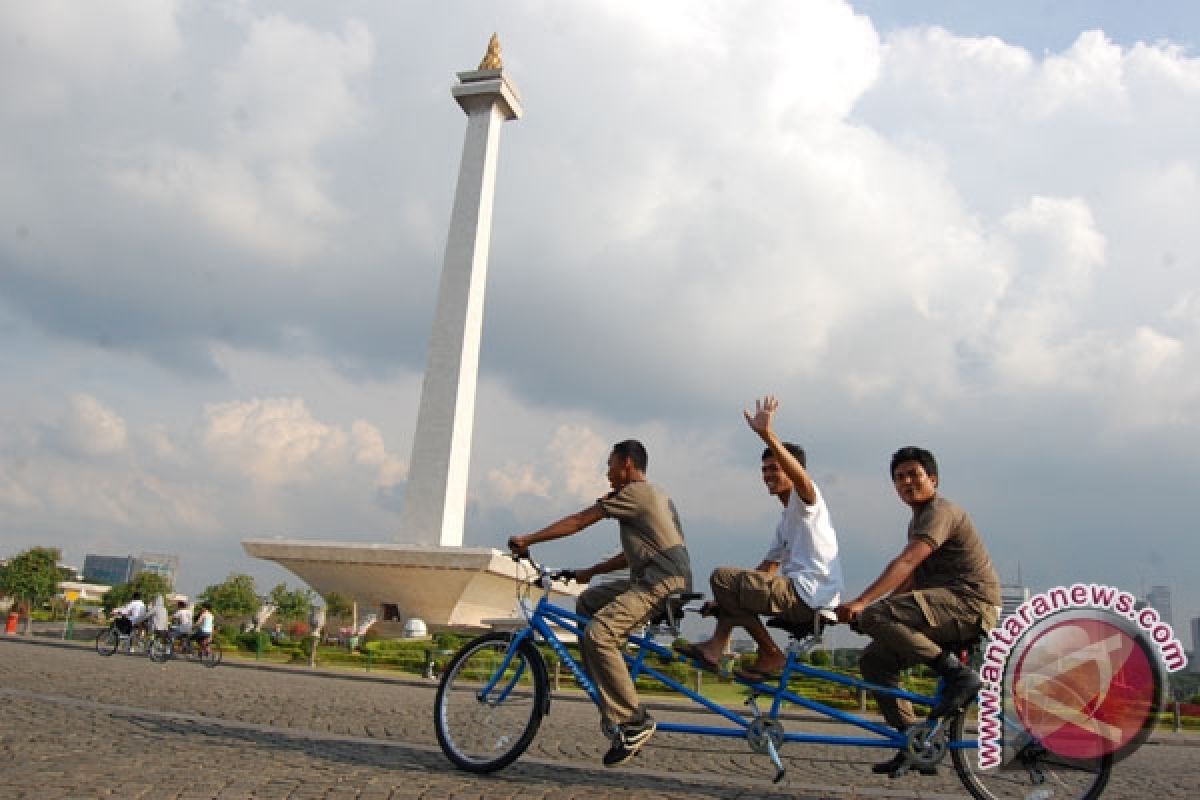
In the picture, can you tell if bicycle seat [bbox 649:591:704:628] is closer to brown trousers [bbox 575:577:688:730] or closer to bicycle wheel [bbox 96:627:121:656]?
brown trousers [bbox 575:577:688:730]

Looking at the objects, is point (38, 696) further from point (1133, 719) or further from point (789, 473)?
point (1133, 719)

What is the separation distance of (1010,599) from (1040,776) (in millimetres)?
1446

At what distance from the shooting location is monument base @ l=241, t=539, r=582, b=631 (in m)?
37.5

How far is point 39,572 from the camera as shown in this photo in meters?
58.8

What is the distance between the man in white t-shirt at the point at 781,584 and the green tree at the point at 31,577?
63641 millimetres

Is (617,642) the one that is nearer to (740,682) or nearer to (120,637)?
(740,682)

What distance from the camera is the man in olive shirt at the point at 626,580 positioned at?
16.4 ft

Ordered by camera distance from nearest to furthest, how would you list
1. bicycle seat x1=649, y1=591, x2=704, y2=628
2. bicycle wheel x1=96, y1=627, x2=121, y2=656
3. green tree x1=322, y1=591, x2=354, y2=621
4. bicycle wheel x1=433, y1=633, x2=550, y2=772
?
bicycle seat x1=649, y1=591, x2=704, y2=628 < bicycle wheel x1=433, y1=633, x2=550, y2=772 < bicycle wheel x1=96, y1=627, x2=121, y2=656 < green tree x1=322, y1=591, x2=354, y2=621

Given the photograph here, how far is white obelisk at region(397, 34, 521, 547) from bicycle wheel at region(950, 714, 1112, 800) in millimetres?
34147

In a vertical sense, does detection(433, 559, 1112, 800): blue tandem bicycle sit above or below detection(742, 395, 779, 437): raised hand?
below

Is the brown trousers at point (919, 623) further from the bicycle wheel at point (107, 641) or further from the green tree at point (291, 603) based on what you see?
the green tree at point (291, 603)

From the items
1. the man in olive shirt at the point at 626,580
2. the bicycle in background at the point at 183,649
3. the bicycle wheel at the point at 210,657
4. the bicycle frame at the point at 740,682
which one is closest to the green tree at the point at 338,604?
the bicycle in background at the point at 183,649

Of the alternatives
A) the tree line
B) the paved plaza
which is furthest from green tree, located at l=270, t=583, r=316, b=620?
the paved plaza

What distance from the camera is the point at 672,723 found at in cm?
535
